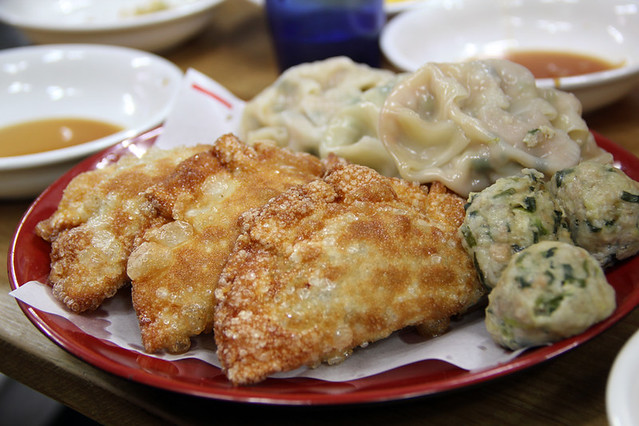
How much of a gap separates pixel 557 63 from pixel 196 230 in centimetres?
253

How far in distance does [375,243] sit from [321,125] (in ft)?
3.20

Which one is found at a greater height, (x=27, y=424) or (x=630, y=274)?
(x=630, y=274)

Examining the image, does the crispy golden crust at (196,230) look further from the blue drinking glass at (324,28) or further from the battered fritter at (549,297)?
the blue drinking glass at (324,28)

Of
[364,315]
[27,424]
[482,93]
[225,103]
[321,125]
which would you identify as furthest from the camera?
[27,424]

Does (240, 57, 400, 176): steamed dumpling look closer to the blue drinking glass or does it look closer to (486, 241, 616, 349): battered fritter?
the blue drinking glass

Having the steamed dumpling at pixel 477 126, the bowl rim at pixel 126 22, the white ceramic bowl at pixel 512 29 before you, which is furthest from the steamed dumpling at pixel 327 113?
the bowl rim at pixel 126 22

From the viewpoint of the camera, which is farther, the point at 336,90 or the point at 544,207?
the point at 336,90

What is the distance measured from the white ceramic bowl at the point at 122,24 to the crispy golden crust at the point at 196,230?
2.18 m

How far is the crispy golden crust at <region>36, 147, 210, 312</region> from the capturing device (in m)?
1.69

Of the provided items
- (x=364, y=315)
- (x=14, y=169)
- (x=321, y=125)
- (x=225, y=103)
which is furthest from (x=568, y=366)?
(x=14, y=169)

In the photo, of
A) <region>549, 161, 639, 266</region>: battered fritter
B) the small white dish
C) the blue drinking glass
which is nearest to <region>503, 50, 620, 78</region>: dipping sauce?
the blue drinking glass

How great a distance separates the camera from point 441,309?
1.51m

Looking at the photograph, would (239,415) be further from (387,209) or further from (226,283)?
(387,209)

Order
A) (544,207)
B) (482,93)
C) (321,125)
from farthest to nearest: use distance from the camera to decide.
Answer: (321,125)
(482,93)
(544,207)
